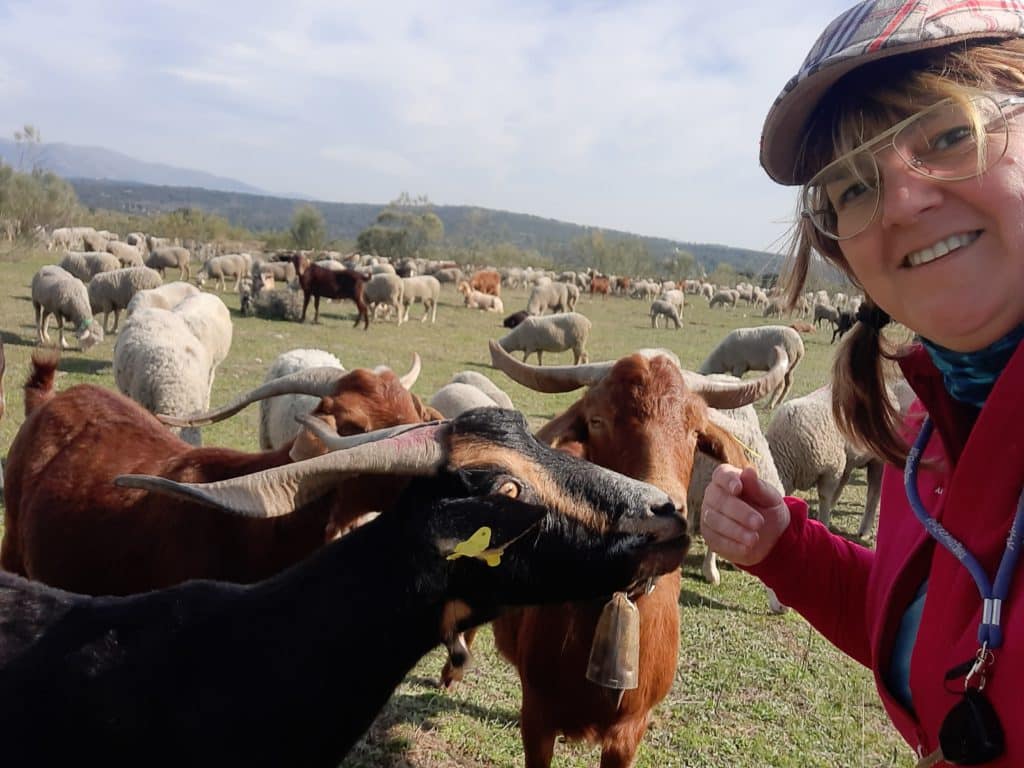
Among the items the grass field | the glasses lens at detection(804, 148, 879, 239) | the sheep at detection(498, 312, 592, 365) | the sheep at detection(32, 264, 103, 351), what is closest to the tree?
the sheep at detection(498, 312, 592, 365)

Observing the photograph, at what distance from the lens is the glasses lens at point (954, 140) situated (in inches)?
55.7

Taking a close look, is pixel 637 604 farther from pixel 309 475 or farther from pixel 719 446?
pixel 309 475

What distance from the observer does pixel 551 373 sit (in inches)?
175

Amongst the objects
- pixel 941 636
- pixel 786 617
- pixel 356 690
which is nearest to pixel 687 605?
pixel 786 617

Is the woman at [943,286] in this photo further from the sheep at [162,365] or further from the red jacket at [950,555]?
the sheep at [162,365]

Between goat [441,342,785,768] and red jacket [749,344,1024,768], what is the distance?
4.51 ft

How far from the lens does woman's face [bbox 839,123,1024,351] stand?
1404 millimetres

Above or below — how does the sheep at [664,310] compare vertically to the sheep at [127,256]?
above

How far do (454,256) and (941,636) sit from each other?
303 ft

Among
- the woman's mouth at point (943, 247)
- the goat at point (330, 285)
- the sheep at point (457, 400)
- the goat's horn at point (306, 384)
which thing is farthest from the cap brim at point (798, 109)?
the goat at point (330, 285)

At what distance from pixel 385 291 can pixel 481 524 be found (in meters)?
29.8

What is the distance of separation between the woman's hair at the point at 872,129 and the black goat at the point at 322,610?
0.76m

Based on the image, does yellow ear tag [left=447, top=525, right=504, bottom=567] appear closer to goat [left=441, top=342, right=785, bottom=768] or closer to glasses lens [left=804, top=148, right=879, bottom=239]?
goat [left=441, top=342, right=785, bottom=768]

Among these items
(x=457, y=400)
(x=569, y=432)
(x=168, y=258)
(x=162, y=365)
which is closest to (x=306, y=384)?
(x=569, y=432)
